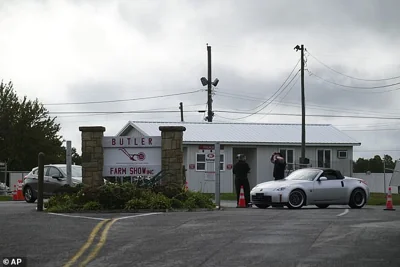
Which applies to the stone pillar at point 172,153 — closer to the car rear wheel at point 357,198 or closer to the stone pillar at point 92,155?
the stone pillar at point 92,155

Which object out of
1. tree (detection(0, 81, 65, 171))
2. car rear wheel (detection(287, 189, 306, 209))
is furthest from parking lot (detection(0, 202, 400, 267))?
tree (detection(0, 81, 65, 171))

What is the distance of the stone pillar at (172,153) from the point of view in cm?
2153

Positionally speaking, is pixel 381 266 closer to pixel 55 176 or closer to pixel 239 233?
pixel 239 233

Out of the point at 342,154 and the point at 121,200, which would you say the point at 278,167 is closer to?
the point at 121,200

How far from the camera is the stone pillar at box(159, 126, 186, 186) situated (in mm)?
21531

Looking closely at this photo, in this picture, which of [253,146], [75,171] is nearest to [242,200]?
[75,171]

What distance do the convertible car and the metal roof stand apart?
18.5m

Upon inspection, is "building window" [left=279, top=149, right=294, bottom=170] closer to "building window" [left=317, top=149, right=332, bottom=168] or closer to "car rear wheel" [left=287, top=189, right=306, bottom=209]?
"building window" [left=317, top=149, right=332, bottom=168]

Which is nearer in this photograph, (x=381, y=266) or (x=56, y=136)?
(x=381, y=266)

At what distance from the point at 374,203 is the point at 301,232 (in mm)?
17185

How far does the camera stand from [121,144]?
2170cm

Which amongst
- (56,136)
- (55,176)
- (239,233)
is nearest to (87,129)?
(55,176)

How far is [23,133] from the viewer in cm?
5800

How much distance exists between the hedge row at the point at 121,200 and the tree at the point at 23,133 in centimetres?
3852
